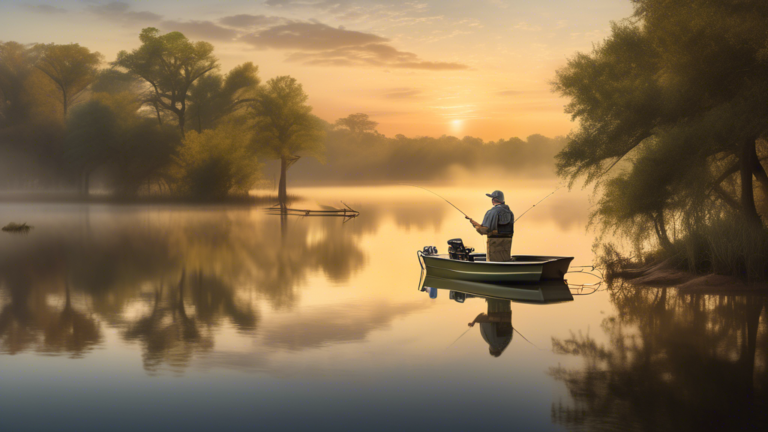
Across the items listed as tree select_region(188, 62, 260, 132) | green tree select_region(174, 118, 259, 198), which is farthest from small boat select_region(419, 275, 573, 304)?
tree select_region(188, 62, 260, 132)

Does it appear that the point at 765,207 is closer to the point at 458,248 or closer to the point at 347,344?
the point at 458,248

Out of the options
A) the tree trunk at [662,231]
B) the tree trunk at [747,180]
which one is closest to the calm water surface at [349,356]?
the tree trunk at [662,231]

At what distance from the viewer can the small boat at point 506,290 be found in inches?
599

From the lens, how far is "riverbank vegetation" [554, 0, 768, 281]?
16.8 metres

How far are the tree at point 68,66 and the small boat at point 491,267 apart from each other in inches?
2581

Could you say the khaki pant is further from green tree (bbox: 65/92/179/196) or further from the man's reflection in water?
A: green tree (bbox: 65/92/179/196)

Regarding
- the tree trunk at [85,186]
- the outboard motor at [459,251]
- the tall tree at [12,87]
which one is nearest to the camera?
the outboard motor at [459,251]

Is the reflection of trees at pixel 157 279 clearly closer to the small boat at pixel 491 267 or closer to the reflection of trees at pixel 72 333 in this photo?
the reflection of trees at pixel 72 333

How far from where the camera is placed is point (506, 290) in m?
16.2

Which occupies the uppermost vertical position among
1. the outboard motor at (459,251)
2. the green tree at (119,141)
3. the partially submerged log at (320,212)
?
the green tree at (119,141)

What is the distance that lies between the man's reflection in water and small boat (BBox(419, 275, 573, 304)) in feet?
2.27

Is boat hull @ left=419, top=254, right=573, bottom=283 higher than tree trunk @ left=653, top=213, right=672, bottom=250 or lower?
lower

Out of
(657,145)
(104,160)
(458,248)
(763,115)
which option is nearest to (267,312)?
(458,248)

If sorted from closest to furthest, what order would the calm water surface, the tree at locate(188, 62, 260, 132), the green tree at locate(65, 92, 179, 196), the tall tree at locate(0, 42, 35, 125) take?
1. the calm water surface
2. the green tree at locate(65, 92, 179, 196)
3. the tree at locate(188, 62, 260, 132)
4. the tall tree at locate(0, 42, 35, 125)
